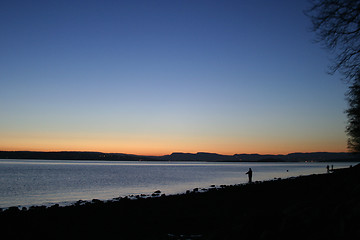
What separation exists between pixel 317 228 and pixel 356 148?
52.5 meters

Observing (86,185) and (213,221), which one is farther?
(86,185)

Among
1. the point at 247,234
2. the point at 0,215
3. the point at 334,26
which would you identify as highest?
the point at 334,26

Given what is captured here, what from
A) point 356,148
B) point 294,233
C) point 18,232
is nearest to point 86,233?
point 18,232

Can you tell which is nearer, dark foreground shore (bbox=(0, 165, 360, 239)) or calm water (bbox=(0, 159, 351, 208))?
dark foreground shore (bbox=(0, 165, 360, 239))

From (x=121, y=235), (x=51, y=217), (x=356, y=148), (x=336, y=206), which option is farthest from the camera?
(x=356, y=148)

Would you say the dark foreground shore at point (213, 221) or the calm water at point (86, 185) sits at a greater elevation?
the dark foreground shore at point (213, 221)

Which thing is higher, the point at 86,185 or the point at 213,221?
the point at 213,221

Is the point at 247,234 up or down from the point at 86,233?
up

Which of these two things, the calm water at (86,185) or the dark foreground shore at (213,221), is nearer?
the dark foreground shore at (213,221)

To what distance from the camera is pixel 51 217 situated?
15.6 meters

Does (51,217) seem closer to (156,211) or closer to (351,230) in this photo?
(156,211)

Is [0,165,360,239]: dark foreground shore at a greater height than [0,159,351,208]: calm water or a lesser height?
greater

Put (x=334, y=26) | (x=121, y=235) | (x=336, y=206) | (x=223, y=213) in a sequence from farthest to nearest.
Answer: (x=223, y=213) → (x=121, y=235) → (x=334, y=26) → (x=336, y=206)

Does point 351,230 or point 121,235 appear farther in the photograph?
point 121,235
